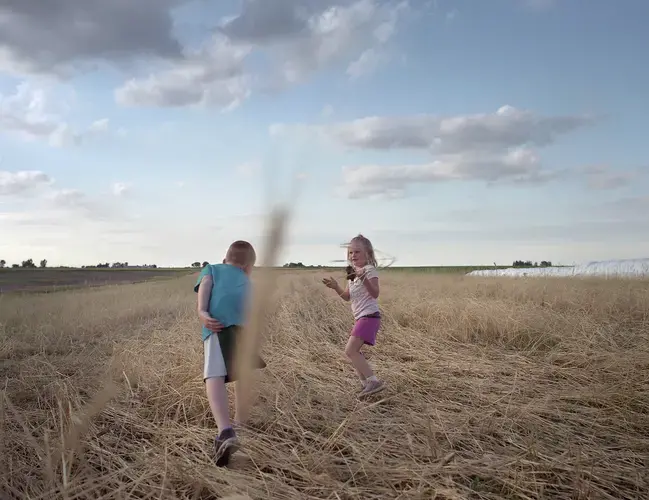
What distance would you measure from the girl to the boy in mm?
1116

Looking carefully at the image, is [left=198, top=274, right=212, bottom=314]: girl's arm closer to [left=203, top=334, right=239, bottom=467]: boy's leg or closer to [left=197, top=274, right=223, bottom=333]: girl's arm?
[left=197, top=274, right=223, bottom=333]: girl's arm

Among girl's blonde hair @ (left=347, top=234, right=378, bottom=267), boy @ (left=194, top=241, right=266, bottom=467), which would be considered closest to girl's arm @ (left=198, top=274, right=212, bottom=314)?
boy @ (left=194, top=241, right=266, bottom=467)

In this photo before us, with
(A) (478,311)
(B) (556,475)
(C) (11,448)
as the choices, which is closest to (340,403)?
(B) (556,475)

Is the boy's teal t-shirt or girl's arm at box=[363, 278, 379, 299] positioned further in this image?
girl's arm at box=[363, 278, 379, 299]

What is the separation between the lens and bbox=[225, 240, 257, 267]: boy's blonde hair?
3602 mm

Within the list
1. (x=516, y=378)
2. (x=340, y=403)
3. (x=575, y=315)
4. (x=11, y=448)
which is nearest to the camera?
(x=11, y=448)

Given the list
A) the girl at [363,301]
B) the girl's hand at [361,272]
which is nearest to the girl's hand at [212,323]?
the girl at [363,301]

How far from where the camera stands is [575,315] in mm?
8055

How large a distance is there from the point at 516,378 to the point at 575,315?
3610 mm

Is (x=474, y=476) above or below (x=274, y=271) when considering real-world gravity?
below

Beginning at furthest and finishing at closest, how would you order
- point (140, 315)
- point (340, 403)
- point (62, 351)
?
point (140, 315), point (62, 351), point (340, 403)

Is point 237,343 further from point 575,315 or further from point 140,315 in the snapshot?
point 140,315

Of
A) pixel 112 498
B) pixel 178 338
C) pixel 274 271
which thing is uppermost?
pixel 274 271

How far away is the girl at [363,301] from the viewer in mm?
4594
